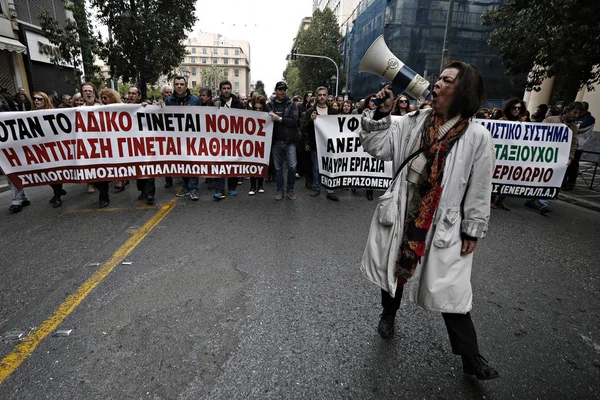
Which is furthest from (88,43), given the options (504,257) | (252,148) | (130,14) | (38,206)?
(504,257)

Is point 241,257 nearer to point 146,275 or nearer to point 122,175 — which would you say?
point 146,275

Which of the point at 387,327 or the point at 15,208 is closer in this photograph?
the point at 387,327

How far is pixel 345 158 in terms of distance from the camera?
19.5ft

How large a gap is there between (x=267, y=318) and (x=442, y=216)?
1487mm

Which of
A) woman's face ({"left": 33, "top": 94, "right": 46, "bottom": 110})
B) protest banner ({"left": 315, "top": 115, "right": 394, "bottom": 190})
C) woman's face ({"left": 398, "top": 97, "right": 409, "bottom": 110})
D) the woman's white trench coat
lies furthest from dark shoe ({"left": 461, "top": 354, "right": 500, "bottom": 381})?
woman's face ({"left": 33, "top": 94, "right": 46, "bottom": 110})

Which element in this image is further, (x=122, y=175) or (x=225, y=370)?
(x=122, y=175)

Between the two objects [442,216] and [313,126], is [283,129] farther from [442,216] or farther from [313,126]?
[442,216]

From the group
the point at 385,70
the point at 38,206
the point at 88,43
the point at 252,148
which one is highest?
the point at 88,43

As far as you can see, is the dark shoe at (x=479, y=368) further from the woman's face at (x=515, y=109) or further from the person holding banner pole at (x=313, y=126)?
the woman's face at (x=515, y=109)

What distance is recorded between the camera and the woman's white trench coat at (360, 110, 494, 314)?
1851mm

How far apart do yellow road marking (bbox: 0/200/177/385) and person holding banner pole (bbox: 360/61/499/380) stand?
225 cm

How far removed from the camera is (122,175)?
5496 mm

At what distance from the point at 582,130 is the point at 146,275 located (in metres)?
9.08

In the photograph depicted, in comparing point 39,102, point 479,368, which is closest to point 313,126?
point 39,102
